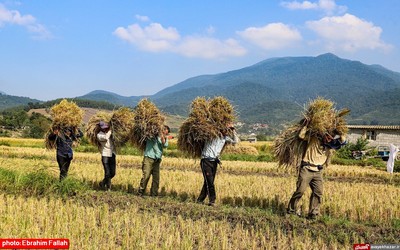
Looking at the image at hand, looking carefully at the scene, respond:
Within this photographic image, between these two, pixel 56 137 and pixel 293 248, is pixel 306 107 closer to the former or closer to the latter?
pixel 293 248

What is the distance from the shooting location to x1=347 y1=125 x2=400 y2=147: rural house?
116ft

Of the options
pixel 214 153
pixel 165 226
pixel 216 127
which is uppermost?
pixel 216 127

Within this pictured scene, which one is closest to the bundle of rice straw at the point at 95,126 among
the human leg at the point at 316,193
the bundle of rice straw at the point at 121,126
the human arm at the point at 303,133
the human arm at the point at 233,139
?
the bundle of rice straw at the point at 121,126

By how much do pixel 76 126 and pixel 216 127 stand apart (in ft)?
13.0

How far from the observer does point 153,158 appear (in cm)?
885

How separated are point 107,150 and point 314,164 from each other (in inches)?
191

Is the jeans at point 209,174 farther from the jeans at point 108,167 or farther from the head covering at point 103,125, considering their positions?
the head covering at point 103,125

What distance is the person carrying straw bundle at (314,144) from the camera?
720 centimetres

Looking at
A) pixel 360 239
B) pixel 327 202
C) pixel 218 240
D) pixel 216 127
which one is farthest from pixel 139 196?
pixel 360 239

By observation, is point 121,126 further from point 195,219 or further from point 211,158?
point 195,219

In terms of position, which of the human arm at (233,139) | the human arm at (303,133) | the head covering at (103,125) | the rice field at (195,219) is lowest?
the rice field at (195,219)

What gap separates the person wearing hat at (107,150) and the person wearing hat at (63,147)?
0.73 meters

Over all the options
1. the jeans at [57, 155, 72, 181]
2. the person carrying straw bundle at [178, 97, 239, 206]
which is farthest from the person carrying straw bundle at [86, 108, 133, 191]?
the person carrying straw bundle at [178, 97, 239, 206]

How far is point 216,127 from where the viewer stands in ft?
26.6
